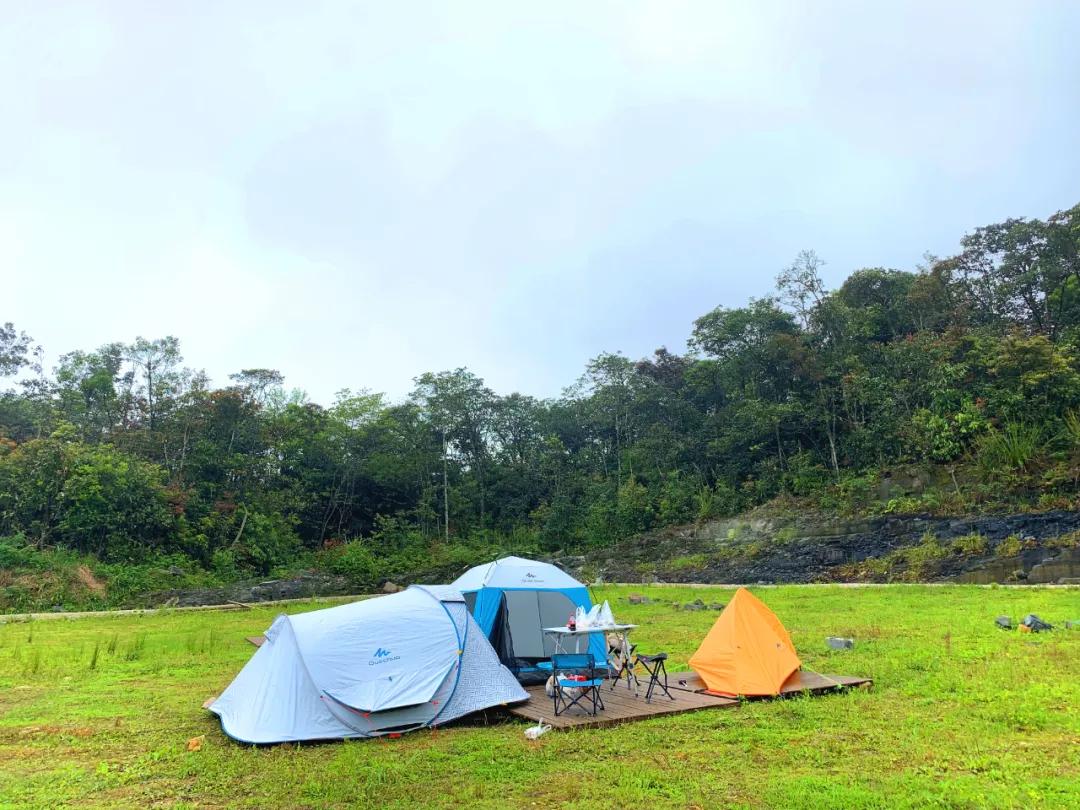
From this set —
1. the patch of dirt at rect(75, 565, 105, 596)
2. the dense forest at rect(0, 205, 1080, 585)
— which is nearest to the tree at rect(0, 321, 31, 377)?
the dense forest at rect(0, 205, 1080, 585)

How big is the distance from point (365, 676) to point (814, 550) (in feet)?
64.2

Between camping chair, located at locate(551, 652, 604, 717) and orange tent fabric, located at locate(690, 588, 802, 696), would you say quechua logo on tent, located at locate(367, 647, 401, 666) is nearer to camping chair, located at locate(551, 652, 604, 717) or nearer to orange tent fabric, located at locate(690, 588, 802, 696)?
camping chair, located at locate(551, 652, 604, 717)

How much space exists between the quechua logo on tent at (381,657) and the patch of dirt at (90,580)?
2012 centimetres

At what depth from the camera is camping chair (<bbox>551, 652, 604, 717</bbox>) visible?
270 inches

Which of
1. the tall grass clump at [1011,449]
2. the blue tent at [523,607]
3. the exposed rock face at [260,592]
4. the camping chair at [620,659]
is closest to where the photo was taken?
the camping chair at [620,659]

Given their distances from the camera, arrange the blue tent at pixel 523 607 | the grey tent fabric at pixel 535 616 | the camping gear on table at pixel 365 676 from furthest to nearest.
A: the grey tent fabric at pixel 535 616 → the blue tent at pixel 523 607 → the camping gear on table at pixel 365 676

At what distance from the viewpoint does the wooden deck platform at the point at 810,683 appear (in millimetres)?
7180

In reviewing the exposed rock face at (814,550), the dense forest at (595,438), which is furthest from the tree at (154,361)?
the exposed rock face at (814,550)

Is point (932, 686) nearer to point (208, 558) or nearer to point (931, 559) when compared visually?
point (931, 559)

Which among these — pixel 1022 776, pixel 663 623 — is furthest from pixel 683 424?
pixel 1022 776

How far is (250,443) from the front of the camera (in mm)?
34000

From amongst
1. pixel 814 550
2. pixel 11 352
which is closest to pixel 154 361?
pixel 11 352

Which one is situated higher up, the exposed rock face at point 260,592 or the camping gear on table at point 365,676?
the camping gear on table at point 365,676

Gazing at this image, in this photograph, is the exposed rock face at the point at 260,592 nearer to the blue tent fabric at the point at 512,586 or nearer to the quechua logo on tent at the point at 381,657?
the blue tent fabric at the point at 512,586
